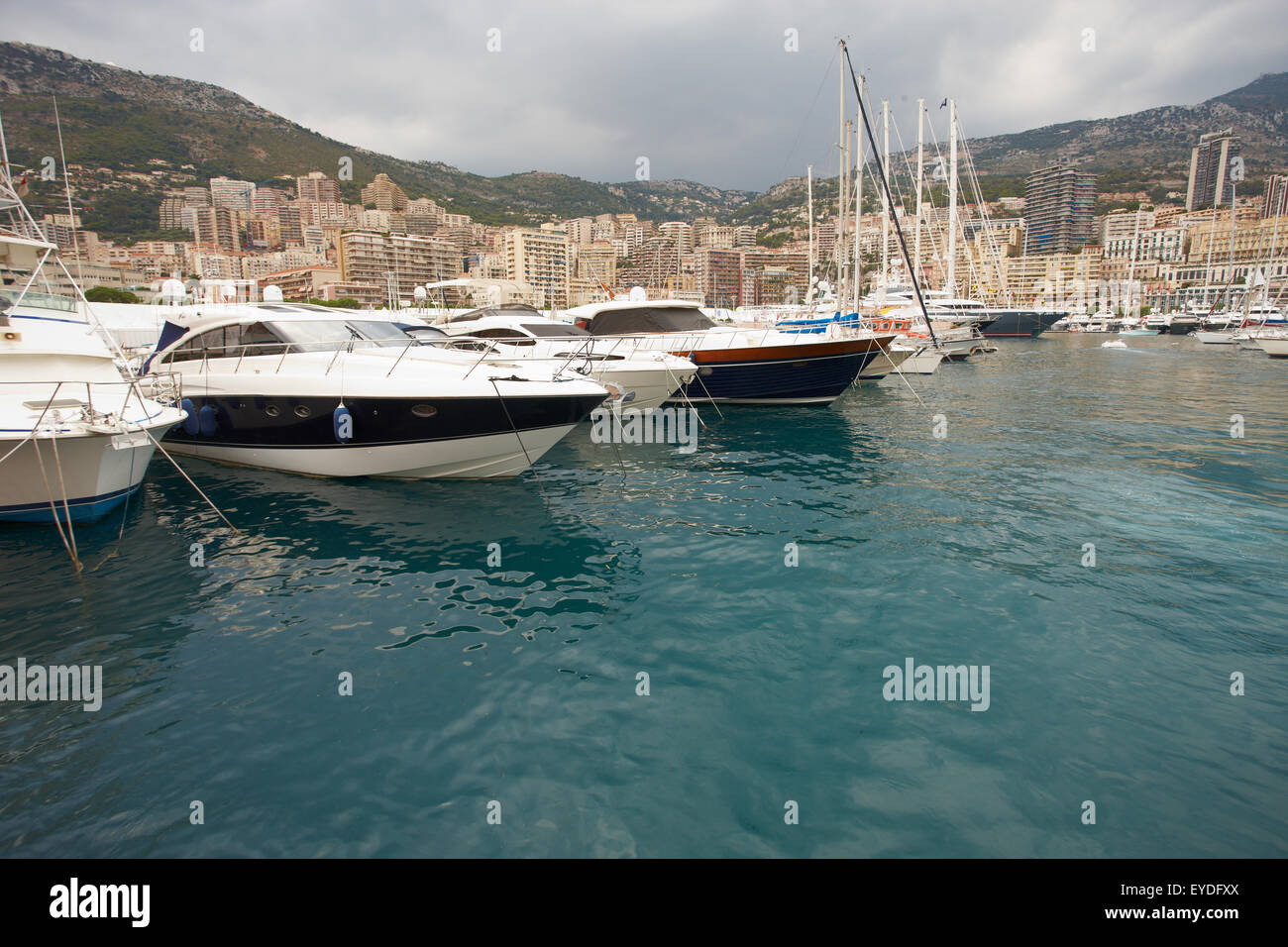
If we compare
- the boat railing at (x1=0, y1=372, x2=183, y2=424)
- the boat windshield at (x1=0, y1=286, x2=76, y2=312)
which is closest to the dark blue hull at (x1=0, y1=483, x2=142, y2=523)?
the boat railing at (x1=0, y1=372, x2=183, y2=424)

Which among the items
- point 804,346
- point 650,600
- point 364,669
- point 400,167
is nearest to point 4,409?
point 364,669

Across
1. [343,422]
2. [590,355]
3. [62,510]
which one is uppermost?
Answer: [590,355]

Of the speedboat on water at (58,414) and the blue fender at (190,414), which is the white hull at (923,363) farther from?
the speedboat on water at (58,414)

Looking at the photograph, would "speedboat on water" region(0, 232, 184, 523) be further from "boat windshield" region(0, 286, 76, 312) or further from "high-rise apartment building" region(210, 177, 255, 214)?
"high-rise apartment building" region(210, 177, 255, 214)

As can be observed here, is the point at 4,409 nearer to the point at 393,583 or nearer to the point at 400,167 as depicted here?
the point at 393,583

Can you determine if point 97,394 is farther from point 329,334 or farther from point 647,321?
point 647,321

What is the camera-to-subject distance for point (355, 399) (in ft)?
30.9

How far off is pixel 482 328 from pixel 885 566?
12.3 metres

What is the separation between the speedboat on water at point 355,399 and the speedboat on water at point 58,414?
4.01 ft

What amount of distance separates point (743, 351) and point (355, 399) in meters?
10.8

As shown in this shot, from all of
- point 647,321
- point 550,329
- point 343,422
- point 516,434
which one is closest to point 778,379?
point 647,321

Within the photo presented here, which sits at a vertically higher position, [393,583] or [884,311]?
[884,311]
